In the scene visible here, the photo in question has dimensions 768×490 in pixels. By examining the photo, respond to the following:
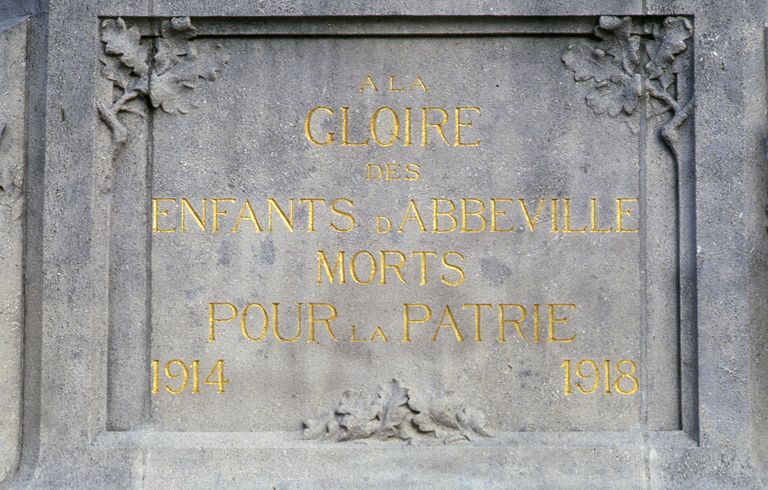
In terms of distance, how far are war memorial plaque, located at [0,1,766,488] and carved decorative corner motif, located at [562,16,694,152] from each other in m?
0.02

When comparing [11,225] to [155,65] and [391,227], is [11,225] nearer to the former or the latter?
[155,65]

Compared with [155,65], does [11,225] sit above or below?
below

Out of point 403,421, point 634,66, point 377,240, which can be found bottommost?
point 403,421

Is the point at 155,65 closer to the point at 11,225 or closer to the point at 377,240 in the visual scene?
the point at 11,225

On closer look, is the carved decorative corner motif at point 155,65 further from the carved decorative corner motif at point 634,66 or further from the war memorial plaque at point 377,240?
the carved decorative corner motif at point 634,66

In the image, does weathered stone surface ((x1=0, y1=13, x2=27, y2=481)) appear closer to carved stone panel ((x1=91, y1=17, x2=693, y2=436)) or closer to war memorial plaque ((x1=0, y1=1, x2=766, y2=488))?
war memorial plaque ((x1=0, y1=1, x2=766, y2=488))

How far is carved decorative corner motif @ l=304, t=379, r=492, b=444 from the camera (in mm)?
6047

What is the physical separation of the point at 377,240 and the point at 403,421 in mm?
1072

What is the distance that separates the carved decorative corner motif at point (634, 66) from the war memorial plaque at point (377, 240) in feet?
0.06

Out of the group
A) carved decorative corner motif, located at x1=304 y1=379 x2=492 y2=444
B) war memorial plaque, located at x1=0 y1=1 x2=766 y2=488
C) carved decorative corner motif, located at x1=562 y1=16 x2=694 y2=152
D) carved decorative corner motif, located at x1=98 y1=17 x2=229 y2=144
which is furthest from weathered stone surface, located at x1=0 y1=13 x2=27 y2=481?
carved decorative corner motif, located at x1=562 y1=16 x2=694 y2=152

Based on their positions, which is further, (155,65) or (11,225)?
(155,65)

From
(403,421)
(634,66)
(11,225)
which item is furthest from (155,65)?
(634,66)

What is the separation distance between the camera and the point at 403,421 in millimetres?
6082

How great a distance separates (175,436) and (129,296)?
34.2 inches
